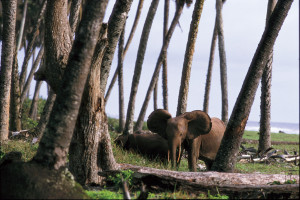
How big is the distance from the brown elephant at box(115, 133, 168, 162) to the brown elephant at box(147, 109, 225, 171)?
2.25ft

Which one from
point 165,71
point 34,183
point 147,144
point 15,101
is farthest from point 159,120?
point 165,71

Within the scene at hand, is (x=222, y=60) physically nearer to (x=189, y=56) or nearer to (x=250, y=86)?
(x=189, y=56)

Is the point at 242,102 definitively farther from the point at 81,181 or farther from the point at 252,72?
the point at 81,181

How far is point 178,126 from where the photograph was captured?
10.8 m

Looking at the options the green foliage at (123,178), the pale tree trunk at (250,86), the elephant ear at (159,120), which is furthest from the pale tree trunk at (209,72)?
the green foliage at (123,178)

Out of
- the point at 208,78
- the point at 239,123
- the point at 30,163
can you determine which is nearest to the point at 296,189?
the point at 239,123

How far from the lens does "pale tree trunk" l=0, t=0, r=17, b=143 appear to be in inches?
474

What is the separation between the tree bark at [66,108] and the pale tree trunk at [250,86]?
3.98 metres

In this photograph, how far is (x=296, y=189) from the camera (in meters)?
6.54

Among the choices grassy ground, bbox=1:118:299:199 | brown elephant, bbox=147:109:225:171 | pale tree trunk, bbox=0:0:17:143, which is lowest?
grassy ground, bbox=1:118:299:199

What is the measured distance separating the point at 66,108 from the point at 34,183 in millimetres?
1138

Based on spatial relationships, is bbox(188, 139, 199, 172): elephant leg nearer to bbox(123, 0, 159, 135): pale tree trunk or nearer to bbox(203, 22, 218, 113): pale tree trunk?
bbox(123, 0, 159, 135): pale tree trunk

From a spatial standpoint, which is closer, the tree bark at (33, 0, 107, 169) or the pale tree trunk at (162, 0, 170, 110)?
the tree bark at (33, 0, 107, 169)

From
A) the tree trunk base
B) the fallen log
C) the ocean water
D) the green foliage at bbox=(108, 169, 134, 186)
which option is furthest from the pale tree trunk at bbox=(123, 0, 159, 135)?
the ocean water
